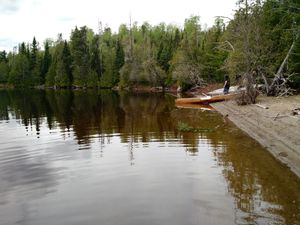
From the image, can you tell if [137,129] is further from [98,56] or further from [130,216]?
[98,56]

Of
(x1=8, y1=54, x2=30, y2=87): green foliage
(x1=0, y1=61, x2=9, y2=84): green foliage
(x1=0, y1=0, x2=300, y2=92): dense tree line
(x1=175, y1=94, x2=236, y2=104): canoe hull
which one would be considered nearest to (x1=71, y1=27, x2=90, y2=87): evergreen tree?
(x1=0, y1=0, x2=300, y2=92): dense tree line

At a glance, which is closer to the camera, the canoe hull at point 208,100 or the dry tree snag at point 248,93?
Answer: the dry tree snag at point 248,93

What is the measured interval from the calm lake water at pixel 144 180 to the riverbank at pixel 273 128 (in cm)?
46

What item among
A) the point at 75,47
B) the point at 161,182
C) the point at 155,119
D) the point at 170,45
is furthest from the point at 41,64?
the point at 161,182

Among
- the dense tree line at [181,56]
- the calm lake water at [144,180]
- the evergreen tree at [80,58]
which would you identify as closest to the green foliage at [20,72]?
the dense tree line at [181,56]

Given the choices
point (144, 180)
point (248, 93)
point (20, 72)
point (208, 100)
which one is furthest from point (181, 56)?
point (20, 72)

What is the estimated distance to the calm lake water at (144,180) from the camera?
8.44m

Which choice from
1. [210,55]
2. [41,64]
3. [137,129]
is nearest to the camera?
[137,129]

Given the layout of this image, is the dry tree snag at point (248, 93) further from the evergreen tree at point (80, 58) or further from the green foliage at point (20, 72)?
the green foliage at point (20, 72)

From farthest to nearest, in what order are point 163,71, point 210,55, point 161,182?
point 163,71 → point 210,55 → point 161,182

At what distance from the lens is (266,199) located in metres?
9.30

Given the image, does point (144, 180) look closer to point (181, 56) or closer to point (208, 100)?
point (208, 100)

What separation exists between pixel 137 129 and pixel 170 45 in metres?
66.3

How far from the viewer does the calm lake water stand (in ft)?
27.7
